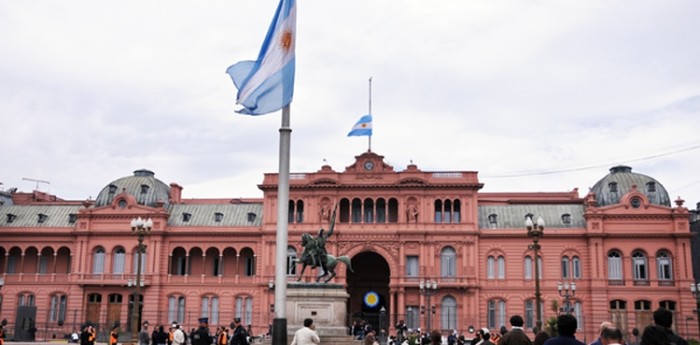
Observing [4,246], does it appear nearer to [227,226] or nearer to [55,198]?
[55,198]

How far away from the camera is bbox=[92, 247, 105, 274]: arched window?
71.1 metres

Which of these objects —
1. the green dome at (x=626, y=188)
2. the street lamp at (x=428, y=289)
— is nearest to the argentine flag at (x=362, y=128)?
the street lamp at (x=428, y=289)

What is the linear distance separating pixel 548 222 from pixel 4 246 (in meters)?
54.0

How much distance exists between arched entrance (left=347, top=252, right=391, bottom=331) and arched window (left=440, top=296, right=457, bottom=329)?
6.16 meters

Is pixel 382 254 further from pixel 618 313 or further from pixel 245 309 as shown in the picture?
pixel 618 313

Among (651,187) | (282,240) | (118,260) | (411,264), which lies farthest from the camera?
(118,260)

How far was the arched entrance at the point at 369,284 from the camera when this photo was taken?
69.9 meters

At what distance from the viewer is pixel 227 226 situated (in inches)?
2832

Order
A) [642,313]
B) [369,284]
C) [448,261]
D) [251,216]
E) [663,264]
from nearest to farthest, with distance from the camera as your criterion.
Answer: [642,313] → [663,264] → [448,261] → [369,284] → [251,216]

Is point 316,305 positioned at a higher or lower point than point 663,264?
lower

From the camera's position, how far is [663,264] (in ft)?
213

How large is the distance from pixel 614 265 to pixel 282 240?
53.6 metres

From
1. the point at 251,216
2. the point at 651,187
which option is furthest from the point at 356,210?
the point at 651,187

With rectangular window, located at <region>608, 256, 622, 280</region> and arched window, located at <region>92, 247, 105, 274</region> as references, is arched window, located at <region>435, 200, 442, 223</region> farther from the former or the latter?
arched window, located at <region>92, 247, 105, 274</region>
